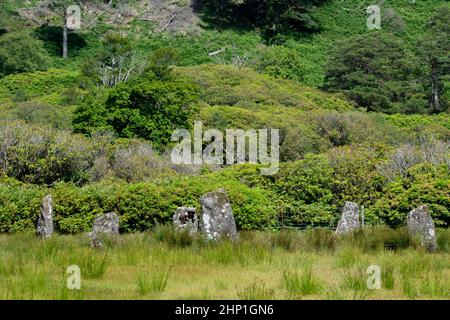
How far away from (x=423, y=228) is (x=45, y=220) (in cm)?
839

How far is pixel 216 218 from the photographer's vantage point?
13586 millimetres

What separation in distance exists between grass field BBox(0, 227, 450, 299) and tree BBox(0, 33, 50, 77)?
3804 centimetres

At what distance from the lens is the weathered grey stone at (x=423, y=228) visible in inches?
487

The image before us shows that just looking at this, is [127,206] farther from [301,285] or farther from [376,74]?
[376,74]

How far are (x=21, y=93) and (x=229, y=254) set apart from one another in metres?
32.8

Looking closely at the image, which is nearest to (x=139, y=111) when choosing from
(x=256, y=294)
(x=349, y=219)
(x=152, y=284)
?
(x=349, y=219)

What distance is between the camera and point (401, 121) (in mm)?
40844

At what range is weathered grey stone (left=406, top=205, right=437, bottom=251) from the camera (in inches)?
487

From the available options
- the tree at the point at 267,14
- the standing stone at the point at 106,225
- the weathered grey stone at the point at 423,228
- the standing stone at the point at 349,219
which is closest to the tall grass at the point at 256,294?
the weathered grey stone at the point at 423,228

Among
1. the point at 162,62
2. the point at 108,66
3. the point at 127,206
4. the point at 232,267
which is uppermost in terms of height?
the point at 108,66

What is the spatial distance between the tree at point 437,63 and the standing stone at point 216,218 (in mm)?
39283

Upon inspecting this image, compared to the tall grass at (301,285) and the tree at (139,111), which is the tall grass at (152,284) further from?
the tree at (139,111)
